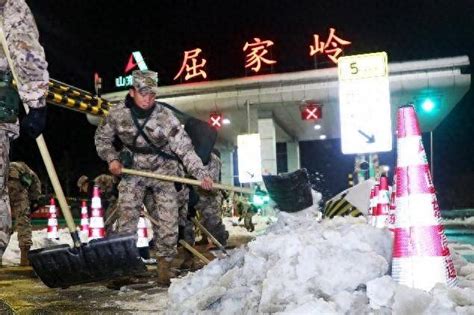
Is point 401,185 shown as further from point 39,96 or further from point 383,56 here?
point 383,56

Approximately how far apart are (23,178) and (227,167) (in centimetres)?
1862

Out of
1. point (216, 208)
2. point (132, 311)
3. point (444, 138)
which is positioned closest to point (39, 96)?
point (132, 311)

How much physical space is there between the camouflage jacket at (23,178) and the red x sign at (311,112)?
10.8 m

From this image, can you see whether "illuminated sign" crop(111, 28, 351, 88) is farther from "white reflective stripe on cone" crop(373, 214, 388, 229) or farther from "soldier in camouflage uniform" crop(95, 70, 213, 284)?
"soldier in camouflage uniform" crop(95, 70, 213, 284)

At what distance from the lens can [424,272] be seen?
9.20 ft

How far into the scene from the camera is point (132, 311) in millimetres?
3816

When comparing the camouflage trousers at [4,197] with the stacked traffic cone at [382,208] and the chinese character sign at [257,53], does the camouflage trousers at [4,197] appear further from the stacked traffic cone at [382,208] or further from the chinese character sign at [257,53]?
the chinese character sign at [257,53]

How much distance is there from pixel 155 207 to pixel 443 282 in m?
3.26

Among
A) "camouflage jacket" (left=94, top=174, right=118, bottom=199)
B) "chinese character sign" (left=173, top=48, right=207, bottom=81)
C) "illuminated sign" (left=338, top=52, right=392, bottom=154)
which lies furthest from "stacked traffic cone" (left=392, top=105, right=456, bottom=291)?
"chinese character sign" (left=173, top=48, right=207, bottom=81)

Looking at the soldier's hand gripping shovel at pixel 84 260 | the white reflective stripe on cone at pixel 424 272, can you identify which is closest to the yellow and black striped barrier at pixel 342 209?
the soldier's hand gripping shovel at pixel 84 260

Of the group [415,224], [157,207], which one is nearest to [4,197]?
[157,207]

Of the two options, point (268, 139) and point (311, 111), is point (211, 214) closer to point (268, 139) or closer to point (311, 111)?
point (311, 111)

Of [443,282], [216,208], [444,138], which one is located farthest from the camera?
[444,138]

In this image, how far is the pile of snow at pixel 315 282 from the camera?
2531 mm
